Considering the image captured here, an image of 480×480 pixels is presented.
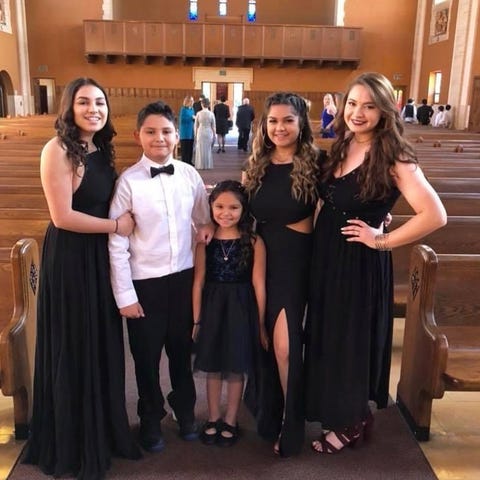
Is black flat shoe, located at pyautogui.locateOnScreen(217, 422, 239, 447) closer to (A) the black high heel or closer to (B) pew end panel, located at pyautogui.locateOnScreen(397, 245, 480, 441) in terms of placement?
(A) the black high heel

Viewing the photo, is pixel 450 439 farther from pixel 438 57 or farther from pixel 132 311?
pixel 438 57

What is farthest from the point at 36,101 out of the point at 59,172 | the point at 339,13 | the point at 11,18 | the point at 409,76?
the point at 59,172

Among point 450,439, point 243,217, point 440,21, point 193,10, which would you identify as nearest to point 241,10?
point 193,10

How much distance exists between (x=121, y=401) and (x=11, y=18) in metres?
19.5

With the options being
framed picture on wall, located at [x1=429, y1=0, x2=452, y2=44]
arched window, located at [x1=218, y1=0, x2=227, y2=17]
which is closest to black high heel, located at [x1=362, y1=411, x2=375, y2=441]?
framed picture on wall, located at [x1=429, y1=0, x2=452, y2=44]

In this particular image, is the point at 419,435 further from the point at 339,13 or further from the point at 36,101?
the point at 36,101

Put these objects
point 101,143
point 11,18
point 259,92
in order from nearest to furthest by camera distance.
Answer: point 101,143 → point 11,18 → point 259,92

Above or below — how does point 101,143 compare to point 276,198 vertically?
above

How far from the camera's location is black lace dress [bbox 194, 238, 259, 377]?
7.58 feet

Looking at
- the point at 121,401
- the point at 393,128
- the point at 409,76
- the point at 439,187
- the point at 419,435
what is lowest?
the point at 419,435

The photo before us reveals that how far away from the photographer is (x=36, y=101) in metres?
19.9

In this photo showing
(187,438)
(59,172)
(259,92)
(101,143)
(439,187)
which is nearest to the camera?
(59,172)

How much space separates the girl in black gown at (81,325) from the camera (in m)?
2.05

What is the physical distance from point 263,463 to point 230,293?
2.56ft
